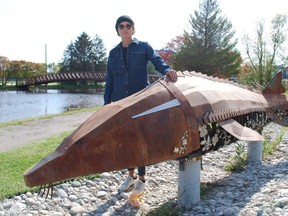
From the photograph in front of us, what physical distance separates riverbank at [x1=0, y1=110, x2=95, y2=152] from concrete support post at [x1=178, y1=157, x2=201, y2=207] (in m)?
4.78

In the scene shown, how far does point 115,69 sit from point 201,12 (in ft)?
106

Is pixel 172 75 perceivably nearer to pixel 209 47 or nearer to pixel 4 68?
pixel 209 47

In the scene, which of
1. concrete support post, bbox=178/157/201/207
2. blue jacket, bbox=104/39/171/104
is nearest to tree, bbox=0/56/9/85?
blue jacket, bbox=104/39/171/104

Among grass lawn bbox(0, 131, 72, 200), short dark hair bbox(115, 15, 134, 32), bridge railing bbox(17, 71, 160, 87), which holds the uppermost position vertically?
bridge railing bbox(17, 71, 160, 87)

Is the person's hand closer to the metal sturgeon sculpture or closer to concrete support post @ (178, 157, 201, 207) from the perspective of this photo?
the metal sturgeon sculpture

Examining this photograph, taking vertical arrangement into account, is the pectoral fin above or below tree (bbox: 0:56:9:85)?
below

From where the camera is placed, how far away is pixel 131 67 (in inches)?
165

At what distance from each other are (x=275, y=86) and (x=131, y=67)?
2948 mm

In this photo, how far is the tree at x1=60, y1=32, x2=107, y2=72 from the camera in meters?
53.9

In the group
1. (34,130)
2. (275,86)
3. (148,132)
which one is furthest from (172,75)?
(34,130)

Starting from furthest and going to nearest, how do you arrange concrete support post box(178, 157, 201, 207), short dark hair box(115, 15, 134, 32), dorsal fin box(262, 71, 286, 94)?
1. dorsal fin box(262, 71, 286, 94)
2. concrete support post box(178, 157, 201, 207)
3. short dark hair box(115, 15, 134, 32)

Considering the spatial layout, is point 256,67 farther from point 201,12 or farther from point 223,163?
point 223,163

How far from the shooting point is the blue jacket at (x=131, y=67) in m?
4.14

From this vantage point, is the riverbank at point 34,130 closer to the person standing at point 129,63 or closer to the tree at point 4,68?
the person standing at point 129,63
